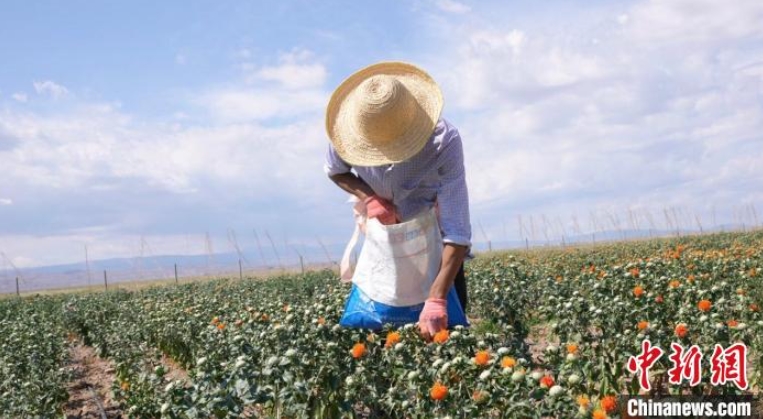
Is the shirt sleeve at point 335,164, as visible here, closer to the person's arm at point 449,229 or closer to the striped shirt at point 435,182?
the striped shirt at point 435,182

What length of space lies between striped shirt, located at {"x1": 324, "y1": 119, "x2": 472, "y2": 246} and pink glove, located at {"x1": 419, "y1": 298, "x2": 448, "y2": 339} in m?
0.32

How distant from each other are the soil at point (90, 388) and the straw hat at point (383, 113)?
2.23 meters

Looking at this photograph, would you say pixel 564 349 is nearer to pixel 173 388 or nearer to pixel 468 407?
pixel 468 407

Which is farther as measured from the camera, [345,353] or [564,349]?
[564,349]

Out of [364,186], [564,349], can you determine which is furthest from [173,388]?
[564,349]

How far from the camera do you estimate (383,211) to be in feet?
12.3

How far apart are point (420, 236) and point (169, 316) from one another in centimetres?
509

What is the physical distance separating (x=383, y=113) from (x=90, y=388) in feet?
9.38

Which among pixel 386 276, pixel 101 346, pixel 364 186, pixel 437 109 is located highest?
pixel 437 109

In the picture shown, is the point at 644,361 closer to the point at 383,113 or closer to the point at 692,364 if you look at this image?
the point at 692,364

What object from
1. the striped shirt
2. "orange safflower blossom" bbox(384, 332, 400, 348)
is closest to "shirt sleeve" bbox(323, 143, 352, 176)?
the striped shirt

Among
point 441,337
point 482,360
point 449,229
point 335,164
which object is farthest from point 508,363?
point 335,164

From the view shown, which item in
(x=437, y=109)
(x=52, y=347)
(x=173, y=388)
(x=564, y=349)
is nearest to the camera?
(x=173, y=388)

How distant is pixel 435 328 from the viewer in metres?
3.39
